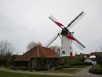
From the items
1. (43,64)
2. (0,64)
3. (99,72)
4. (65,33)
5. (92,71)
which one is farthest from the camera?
(0,64)

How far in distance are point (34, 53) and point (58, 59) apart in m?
8.68

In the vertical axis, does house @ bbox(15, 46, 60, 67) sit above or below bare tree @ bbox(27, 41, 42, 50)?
below

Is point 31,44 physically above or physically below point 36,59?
above

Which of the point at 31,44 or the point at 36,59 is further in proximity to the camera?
the point at 31,44

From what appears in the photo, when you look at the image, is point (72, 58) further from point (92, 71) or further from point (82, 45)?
point (92, 71)

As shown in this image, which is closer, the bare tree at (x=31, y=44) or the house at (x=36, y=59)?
the house at (x=36, y=59)

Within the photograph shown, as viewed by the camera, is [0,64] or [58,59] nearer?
[58,59]

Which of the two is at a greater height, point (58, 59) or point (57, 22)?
point (57, 22)

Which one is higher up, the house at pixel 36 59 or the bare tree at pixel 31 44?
the bare tree at pixel 31 44

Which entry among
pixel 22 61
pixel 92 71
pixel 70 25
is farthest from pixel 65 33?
pixel 92 71

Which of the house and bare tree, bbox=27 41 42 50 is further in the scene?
bare tree, bbox=27 41 42 50

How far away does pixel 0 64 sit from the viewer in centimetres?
3856

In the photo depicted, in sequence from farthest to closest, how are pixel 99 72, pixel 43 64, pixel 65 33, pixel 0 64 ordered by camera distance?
1. pixel 0 64
2. pixel 65 33
3. pixel 43 64
4. pixel 99 72

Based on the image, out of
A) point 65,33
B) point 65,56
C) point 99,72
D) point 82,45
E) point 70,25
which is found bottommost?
point 99,72
